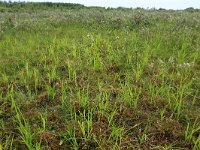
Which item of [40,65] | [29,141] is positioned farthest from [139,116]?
[40,65]

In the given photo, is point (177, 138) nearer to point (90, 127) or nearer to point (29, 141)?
point (90, 127)

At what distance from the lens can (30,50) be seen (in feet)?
28.5

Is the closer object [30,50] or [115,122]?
[115,122]

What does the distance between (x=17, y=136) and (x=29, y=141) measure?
1.57 ft

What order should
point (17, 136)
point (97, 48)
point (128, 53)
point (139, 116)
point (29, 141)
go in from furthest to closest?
1. point (97, 48)
2. point (128, 53)
3. point (139, 116)
4. point (17, 136)
5. point (29, 141)

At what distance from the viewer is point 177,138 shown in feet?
13.9

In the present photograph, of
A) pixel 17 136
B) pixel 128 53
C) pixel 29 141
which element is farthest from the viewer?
pixel 128 53

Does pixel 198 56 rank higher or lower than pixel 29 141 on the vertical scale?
higher

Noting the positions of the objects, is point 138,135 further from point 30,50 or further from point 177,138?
point 30,50

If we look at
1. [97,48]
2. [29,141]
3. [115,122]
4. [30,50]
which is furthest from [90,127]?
[30,50]

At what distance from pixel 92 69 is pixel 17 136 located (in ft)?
9.21

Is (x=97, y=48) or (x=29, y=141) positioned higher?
(x=97, y=48)

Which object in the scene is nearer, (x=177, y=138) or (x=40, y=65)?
(x=177, y=138)

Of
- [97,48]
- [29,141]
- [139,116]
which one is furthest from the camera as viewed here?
[97,48]
